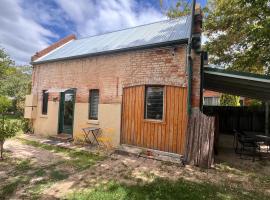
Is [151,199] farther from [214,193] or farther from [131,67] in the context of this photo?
[131,67]

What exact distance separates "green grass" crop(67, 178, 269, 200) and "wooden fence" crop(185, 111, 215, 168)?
149 centimetres

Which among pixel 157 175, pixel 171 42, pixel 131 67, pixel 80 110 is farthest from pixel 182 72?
pixel 80 110

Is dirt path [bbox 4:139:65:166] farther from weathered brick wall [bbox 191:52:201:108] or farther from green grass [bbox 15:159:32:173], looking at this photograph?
weathered brick wall [bbox 191:52:201:108]

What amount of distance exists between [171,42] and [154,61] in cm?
104

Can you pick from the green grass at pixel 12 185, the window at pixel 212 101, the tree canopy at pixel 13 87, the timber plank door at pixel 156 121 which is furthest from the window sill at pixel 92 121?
the window at pixel 212 101

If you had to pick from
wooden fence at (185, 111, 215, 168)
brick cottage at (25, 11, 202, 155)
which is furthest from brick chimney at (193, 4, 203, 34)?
wooden fence at (185, 111, 215, 168)

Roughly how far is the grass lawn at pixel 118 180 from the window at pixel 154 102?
1877 mm

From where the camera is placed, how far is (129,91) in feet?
28.3

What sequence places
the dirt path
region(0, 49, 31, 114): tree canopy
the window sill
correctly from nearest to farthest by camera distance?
the dirt path, the window sill, region(0, 49, 31, 114): tree canopy

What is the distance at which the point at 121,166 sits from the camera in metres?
6.58

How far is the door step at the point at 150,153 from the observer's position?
7.07 m

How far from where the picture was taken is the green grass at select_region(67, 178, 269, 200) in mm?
4422

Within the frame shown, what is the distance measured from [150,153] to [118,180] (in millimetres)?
2513

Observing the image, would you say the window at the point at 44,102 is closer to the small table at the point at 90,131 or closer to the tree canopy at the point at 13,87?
the small table at the point at 90,131
